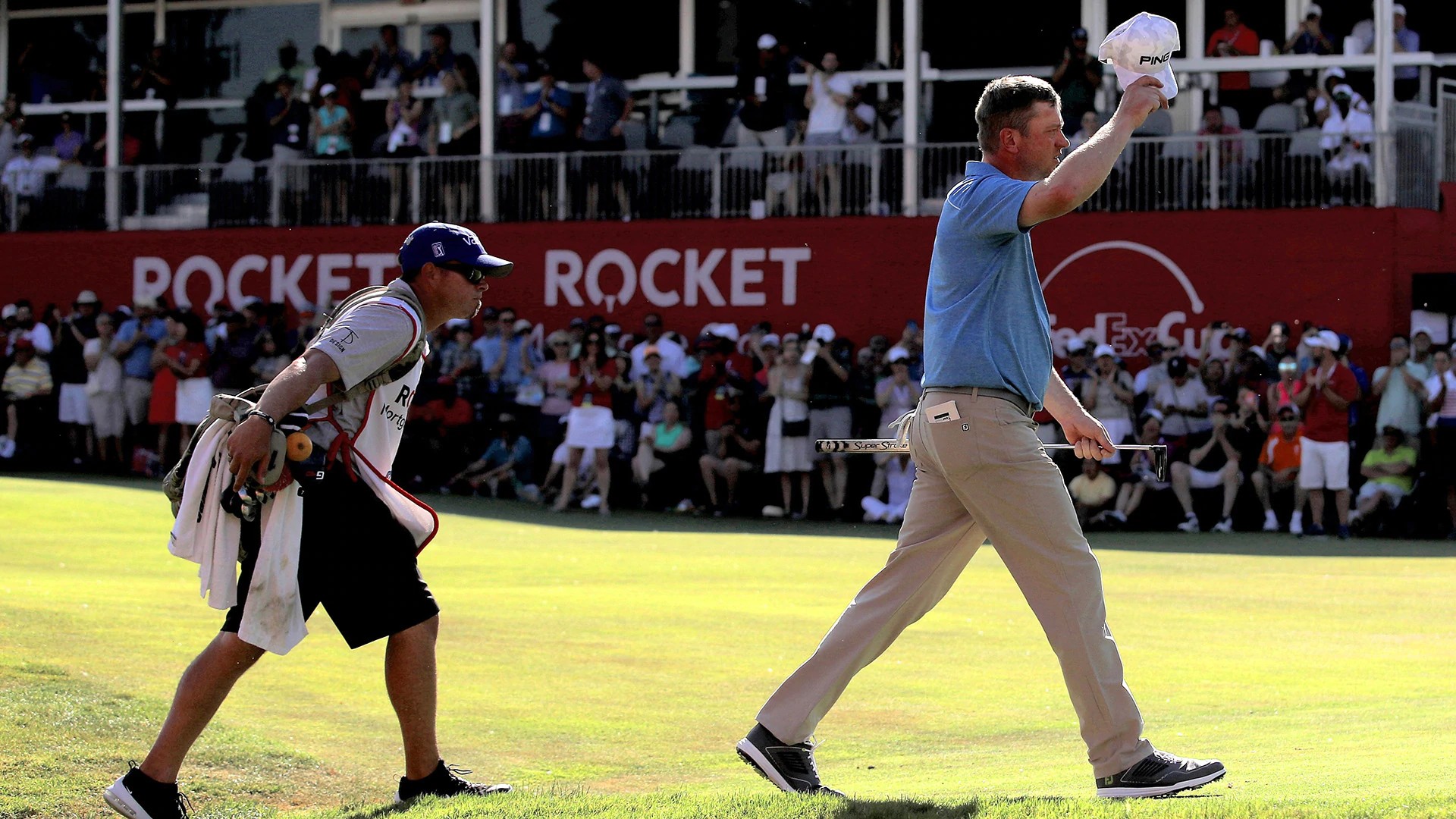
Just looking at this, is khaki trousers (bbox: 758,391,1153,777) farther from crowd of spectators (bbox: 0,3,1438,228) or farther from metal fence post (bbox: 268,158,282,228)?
metal fence post (bbox: 268,158,282,228)

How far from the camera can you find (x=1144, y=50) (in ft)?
17.3

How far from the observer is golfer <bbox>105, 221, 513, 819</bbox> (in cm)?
552

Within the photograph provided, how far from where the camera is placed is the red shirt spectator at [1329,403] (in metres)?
18.1

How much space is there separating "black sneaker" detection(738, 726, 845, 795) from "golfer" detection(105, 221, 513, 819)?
0.81 meters

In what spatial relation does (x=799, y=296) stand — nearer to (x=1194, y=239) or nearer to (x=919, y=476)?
(x=1194, y=239)

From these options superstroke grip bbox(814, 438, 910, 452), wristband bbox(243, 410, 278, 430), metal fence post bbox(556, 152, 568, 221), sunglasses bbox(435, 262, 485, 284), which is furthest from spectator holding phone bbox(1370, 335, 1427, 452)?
wristband bbox(243, 410, 278, 430)

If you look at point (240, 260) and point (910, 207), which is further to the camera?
point (240, 260)

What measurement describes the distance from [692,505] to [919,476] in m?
15.2

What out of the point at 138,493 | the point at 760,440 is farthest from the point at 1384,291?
the point at 138,493

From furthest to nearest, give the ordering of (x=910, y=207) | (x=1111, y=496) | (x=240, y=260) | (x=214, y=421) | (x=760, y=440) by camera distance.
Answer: (x=240, y=260) → (x=910, y=207) → (x=760, y=440) → (x=1111, y=496) → (x=214, y=421)

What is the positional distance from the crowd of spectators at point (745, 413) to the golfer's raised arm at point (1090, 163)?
13697mm

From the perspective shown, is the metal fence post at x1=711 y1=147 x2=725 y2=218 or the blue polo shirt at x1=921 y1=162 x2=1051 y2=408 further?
the metal fence post at x1=711 y1=147 x2=725 y2=218

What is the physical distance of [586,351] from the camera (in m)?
21.2

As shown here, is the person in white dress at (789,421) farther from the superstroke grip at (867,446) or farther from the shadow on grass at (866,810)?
the shadow on grass at (866,810)
